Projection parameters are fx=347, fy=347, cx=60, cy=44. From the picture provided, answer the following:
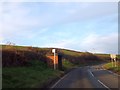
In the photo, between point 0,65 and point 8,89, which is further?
point 0,65

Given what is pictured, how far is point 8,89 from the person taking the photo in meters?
21.3

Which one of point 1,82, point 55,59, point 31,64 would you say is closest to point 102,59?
point 55,59

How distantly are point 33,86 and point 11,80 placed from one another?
2005 millimetres

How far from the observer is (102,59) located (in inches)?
5157

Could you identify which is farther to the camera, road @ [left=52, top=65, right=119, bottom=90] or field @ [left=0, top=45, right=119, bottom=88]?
road @ [left=52, top=65, right=119, bottom=90]

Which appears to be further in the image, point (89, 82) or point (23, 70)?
point (23, 70)

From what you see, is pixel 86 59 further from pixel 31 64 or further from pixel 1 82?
pixel 1 82

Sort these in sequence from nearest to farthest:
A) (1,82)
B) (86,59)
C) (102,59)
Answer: (1,82) < (86,59) < (102,59)

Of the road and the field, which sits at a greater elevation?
the field

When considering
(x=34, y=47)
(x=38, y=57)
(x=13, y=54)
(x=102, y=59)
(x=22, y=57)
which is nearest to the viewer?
(x=13, y=54)

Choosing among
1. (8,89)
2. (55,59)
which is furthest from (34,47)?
(8,89)

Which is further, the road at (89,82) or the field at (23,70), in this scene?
the road at (89,82)

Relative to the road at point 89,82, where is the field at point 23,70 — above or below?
above

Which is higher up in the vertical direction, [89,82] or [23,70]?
[23,70]
